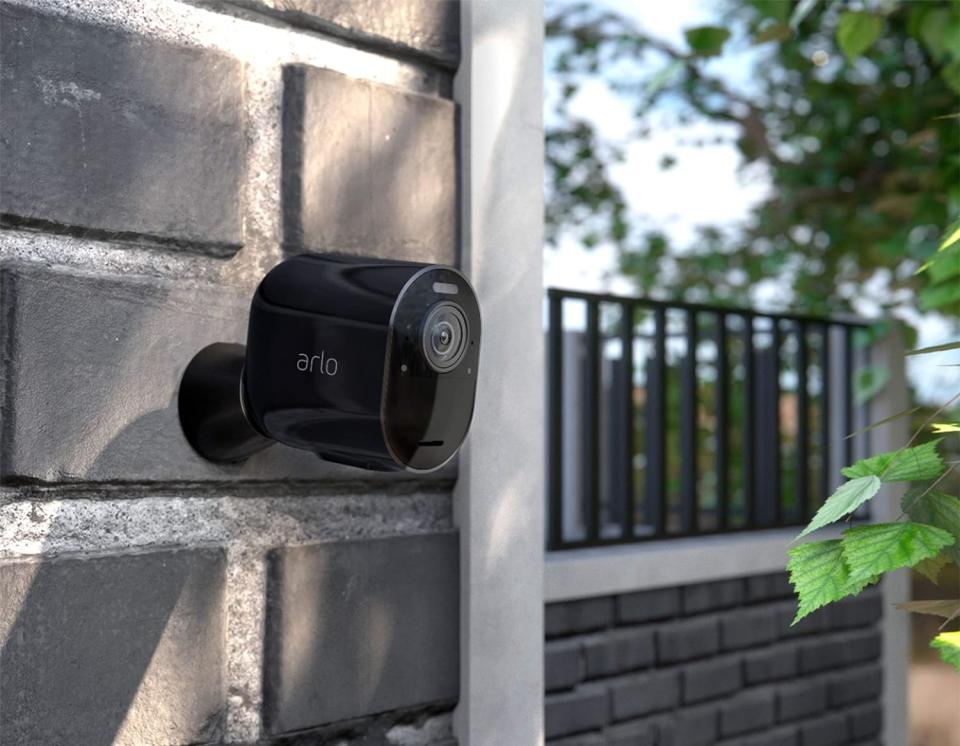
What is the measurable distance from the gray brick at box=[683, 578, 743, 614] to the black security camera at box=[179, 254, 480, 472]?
240cm

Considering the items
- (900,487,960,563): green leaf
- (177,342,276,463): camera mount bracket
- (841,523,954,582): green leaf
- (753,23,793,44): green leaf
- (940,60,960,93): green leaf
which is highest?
(753,23,793,44): green leaf

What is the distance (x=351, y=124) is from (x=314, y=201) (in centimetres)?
9

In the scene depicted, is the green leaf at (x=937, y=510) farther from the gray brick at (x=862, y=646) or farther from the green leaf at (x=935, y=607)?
the gray brick at (x=862, y=646)

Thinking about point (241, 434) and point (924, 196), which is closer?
point (241, 434)

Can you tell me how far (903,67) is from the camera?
200 inches

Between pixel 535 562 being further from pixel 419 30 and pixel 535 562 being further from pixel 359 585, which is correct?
pixel 419 30

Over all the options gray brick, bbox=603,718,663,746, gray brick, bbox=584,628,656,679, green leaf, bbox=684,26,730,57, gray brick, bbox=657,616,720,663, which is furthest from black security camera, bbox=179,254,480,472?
gray brick, bbox=657,616,720,663

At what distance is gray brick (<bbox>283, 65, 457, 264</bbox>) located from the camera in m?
1.00

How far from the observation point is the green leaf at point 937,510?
0.98 m

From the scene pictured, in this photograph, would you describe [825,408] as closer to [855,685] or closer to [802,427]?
[802,427]

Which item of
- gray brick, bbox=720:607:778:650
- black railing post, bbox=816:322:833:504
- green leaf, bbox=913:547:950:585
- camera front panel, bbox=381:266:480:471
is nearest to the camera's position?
camera front panel, bbox=381:266:480:471

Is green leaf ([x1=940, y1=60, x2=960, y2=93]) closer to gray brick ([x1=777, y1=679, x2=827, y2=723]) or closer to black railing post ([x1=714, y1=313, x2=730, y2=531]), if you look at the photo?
black railing post ([x1=714, y1=313, x2=730, y2=531])

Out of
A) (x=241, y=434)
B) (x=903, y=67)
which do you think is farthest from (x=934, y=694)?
(x=241, y=434)

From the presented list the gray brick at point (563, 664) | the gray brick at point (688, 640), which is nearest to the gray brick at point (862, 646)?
the gray brick at point (688, 640)
